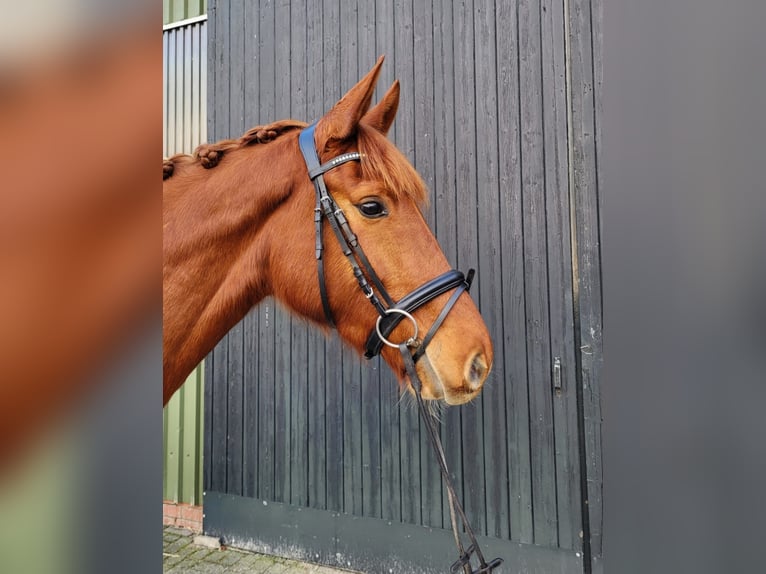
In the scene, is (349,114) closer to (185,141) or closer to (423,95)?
(423,95)

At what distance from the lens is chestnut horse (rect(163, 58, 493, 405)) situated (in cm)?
158

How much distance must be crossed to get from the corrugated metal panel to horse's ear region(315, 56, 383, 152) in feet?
8.75

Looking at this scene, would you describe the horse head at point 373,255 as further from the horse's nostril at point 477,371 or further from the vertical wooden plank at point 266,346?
the vertical wooden plank at point 266,346

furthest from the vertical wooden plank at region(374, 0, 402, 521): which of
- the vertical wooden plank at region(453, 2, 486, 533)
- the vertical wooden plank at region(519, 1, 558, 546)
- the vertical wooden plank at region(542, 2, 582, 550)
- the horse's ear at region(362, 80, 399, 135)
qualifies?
the horse's ear at region(362, 80, 399, 135)

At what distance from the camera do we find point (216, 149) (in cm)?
174

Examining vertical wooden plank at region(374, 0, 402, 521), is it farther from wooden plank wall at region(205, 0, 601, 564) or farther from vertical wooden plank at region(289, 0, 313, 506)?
vertical wooden plank at region(289, 0, 313, 506)

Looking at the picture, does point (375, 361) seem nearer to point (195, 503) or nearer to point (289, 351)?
point (289, 351)

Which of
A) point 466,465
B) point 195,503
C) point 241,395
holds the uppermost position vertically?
point 241,395

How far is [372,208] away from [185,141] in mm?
3073
